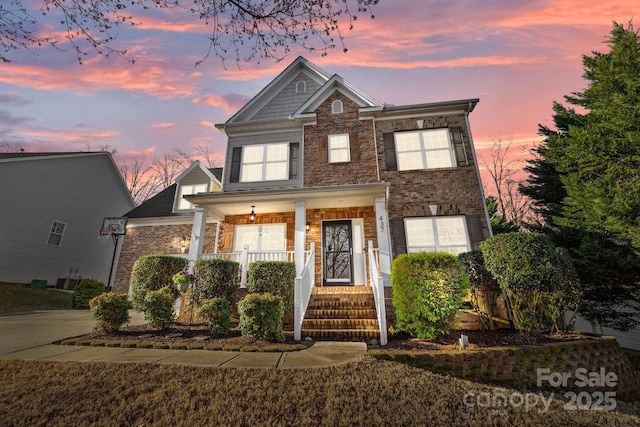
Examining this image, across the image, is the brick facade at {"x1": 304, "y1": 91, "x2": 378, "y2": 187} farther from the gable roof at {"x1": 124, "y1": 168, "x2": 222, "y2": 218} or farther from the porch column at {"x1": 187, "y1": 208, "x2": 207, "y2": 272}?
the gable roof at {"x1": 124, "y1": 168, "x2": 222, "y2": 218}

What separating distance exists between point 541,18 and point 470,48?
1609 mm

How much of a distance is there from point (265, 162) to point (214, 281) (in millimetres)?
5733

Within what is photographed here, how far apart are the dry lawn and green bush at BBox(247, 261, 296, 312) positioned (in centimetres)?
323

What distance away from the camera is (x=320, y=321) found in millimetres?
6102

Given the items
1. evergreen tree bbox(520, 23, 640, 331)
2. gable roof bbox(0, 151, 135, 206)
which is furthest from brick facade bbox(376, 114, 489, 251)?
gable roof bbox(0, 151, 135, 206)

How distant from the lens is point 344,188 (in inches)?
323

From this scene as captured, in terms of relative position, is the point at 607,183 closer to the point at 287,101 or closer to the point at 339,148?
the point at 339,148

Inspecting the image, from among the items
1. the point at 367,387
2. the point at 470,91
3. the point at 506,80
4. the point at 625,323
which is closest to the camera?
the point at 367,387

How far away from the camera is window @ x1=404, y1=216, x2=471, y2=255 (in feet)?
28.4

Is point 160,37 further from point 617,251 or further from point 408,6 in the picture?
point 617,251

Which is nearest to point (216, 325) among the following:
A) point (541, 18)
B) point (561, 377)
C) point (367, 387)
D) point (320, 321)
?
point (320, 321)

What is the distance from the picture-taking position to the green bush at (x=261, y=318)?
4.93 m

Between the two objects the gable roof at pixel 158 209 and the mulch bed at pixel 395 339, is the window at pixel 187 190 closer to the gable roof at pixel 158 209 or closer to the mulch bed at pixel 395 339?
the gable roof at pixel 158 209

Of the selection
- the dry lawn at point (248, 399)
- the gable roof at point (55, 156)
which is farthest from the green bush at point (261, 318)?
the gable roof at point (55, 156)
